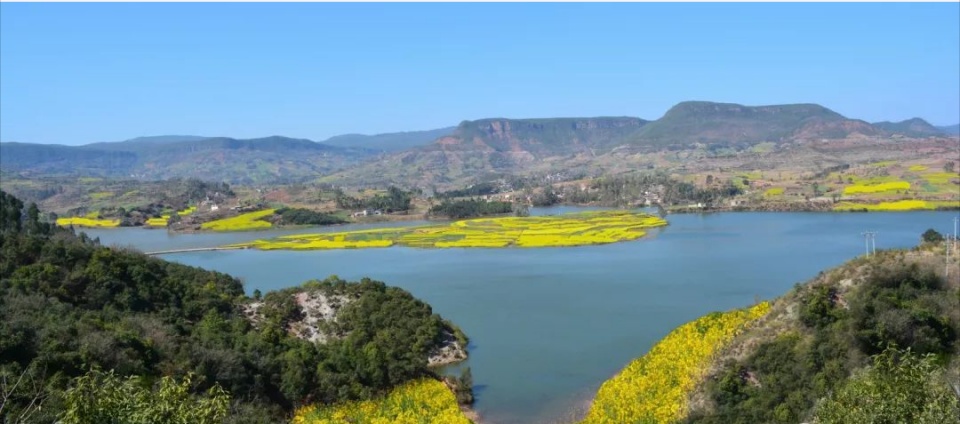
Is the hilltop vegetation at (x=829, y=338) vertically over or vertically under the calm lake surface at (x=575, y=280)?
over

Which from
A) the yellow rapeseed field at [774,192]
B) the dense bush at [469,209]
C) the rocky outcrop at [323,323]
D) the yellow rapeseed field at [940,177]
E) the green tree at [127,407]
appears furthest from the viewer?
the yellow rapeseed field at [774,192]

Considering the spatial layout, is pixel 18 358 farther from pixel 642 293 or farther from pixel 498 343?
pixel 642 293

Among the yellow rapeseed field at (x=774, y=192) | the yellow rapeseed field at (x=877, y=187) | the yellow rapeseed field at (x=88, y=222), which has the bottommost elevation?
the yellow rapeseed field at (x=88, y=222)

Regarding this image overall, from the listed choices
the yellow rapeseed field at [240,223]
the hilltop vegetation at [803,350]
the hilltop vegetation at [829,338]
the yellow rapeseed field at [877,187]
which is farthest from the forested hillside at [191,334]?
the yellow rapeseed field at [877,187]

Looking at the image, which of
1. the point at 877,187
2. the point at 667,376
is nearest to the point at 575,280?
the point at 667,376

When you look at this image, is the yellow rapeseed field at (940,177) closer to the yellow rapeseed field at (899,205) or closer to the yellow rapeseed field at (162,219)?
the yellow rapeseed field at (899,205)

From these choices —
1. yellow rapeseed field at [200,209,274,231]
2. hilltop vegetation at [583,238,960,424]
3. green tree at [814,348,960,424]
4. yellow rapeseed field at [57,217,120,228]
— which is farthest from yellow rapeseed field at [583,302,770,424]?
yellow rapeseed field at [57,217,120,228]
